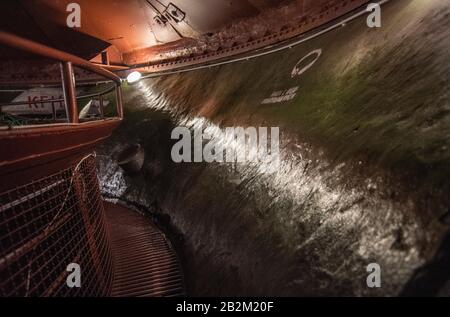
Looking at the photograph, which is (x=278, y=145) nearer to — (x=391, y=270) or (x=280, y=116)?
(x=280, y=116)

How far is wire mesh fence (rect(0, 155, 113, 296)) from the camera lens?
2.17 m

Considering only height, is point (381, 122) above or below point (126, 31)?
below

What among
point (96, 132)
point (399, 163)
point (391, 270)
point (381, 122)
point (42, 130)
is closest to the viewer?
point (391, 270)

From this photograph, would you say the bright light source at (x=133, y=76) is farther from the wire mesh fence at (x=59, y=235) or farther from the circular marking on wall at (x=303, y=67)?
the wire mesh fence at (x=59, y=235)

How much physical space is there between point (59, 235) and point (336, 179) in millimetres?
2401

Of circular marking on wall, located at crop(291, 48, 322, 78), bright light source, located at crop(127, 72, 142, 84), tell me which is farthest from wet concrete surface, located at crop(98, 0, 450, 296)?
bright light source, located at crop(127, 72, 142, 84)

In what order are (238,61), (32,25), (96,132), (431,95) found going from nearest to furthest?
(431,95)
(96,132)
(238,61)
(32,25)

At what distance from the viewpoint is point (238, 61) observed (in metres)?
5.61

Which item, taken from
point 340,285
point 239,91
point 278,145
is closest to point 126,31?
point 239,91

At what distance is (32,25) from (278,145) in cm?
681

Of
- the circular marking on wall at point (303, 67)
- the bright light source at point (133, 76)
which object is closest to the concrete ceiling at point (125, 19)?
the bright light source at point (133, 76)

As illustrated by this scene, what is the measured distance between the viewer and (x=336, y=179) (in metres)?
2.43

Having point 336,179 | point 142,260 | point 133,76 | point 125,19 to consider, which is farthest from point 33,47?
point 133,76

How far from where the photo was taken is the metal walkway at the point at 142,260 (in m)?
3.16
